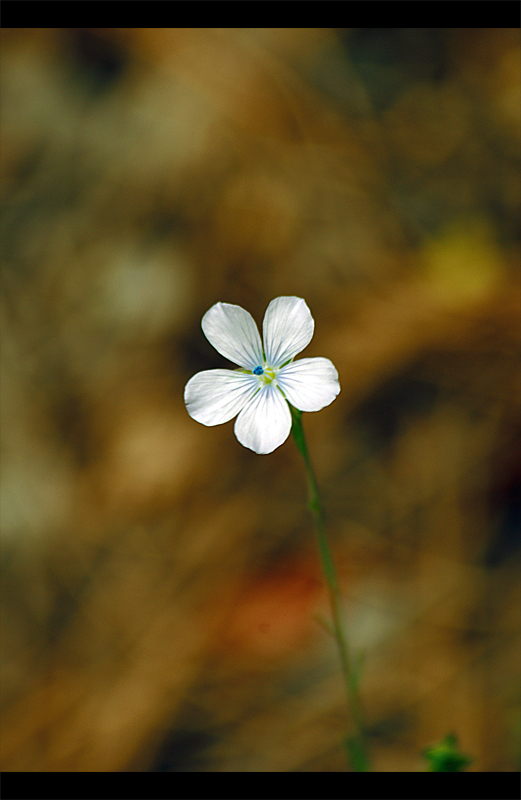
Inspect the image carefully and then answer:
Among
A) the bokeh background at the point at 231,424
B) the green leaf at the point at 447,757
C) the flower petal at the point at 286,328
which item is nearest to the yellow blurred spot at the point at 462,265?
the bokeh background at the point at 231,424

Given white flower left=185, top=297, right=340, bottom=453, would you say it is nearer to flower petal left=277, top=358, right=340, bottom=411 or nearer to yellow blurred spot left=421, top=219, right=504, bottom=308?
flower petal left=277, top=358, right=340, bottom=411

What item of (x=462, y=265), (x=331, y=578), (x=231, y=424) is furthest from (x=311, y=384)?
(x=462, y=265)

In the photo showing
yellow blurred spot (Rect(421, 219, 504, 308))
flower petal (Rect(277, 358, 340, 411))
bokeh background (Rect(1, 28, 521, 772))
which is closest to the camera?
Answer: flower petal (Rect(277, 358, 340, 411))

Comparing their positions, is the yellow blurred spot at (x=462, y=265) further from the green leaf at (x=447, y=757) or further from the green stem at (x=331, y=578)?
the green leaf at (x=447, y=757)

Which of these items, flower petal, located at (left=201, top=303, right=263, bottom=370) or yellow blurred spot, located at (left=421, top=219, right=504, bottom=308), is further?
yellow blurred spot, located at (left=421, top=219, right=504, bottom=308)

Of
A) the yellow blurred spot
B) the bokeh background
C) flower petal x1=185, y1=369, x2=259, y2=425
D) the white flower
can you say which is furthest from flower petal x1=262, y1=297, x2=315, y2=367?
the yellow blurred spot

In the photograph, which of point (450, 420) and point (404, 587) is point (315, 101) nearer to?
point (450, 420)

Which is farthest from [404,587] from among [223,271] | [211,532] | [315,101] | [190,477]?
[315,101]
